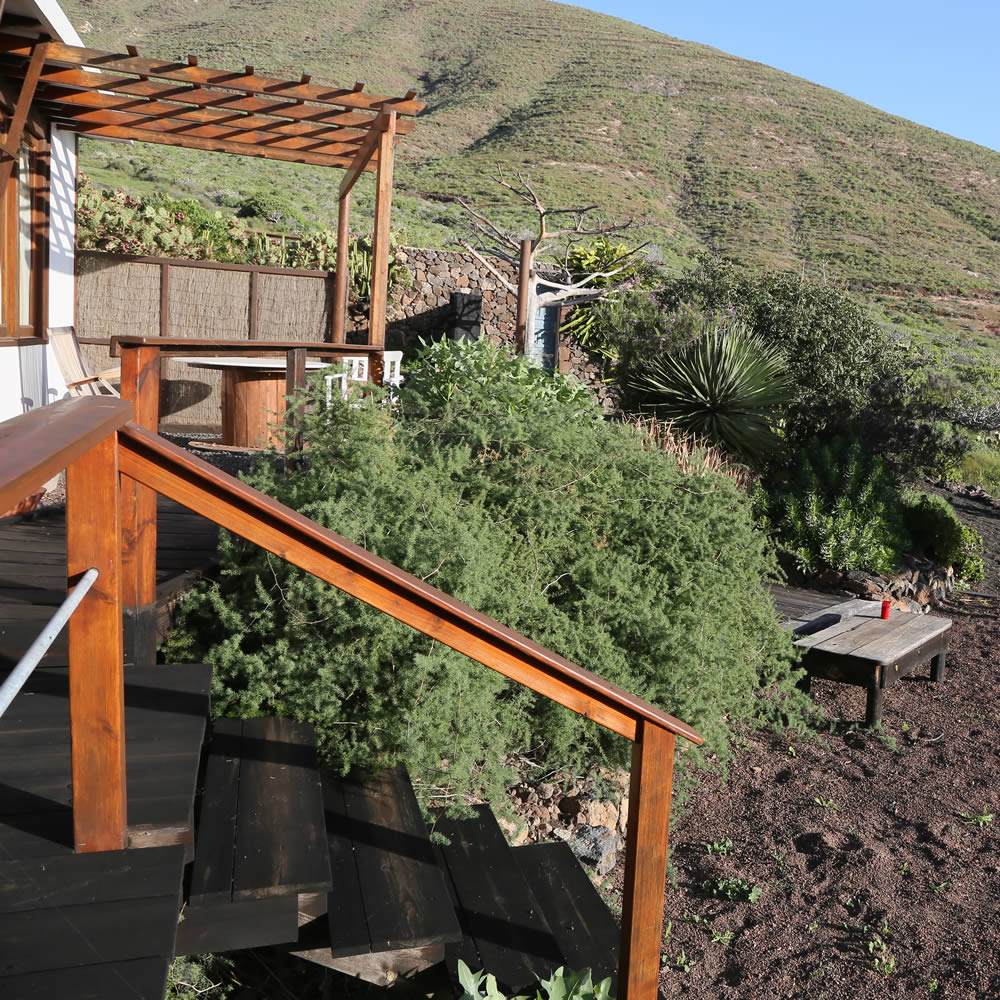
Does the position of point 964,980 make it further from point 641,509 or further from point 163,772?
point 163,772

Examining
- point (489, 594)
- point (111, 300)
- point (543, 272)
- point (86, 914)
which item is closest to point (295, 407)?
point (489, 594)

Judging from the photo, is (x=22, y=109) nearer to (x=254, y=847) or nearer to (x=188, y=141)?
(x=188, y=141)

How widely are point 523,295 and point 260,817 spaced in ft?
31.9

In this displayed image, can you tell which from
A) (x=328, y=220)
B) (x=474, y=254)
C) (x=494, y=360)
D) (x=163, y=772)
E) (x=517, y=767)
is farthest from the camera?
(x=328, y=220)

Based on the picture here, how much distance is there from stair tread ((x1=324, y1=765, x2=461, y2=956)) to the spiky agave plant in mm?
6618

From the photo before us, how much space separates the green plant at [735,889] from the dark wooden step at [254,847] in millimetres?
1823

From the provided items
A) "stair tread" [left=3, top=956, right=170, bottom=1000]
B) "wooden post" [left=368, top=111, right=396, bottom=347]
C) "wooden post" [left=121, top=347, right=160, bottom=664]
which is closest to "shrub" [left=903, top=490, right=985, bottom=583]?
"wooden post" [left=368, top=111, right=396, bottom=347]

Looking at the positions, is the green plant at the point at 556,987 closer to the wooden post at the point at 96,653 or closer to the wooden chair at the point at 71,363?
the wooden post at the point at 96,653

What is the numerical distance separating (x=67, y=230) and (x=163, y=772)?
292 inches

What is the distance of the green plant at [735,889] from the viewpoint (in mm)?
3787

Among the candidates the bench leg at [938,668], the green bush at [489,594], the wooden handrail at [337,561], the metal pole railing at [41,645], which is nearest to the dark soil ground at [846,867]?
the green bush at [489,594]

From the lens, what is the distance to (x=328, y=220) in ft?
80.8

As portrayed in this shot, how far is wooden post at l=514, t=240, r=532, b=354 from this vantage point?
11258 mm

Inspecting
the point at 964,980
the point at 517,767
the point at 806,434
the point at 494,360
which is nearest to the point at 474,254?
the point at 806,434
